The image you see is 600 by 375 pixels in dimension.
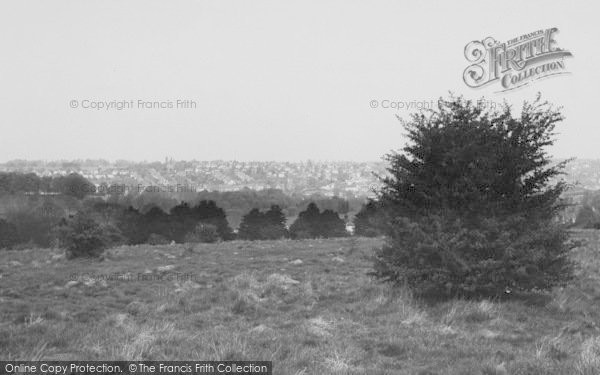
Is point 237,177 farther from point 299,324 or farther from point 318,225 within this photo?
point 299,324

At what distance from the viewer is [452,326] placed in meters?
7.77

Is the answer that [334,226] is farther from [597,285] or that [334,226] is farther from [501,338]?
[501,338]

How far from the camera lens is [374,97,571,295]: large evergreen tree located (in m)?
9.41

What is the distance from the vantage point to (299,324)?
26.1ft

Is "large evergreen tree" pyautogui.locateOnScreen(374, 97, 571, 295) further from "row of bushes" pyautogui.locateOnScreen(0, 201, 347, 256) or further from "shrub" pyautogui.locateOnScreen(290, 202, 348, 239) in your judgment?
"shrub" pyautogui.locateOnScreen(290, 202, 348, 239)

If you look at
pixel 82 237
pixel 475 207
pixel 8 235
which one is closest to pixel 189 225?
pixel 8 235

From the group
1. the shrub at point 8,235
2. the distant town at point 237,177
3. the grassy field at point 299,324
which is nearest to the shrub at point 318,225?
the shrub at point 8,235

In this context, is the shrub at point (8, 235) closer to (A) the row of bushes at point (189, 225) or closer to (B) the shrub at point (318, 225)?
(A) the row of bushes at point (189, 225)

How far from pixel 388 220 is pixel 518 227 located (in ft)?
8.40

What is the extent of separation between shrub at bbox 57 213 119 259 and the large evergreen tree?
45.8 feet

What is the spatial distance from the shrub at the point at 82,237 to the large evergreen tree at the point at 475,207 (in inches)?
550

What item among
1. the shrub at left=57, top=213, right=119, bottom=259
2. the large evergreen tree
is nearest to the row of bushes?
the shrub at left=57, top=213, right=119, bottom=259

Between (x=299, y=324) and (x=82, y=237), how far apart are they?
48.6 ft

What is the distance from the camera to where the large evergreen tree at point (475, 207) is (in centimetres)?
941
